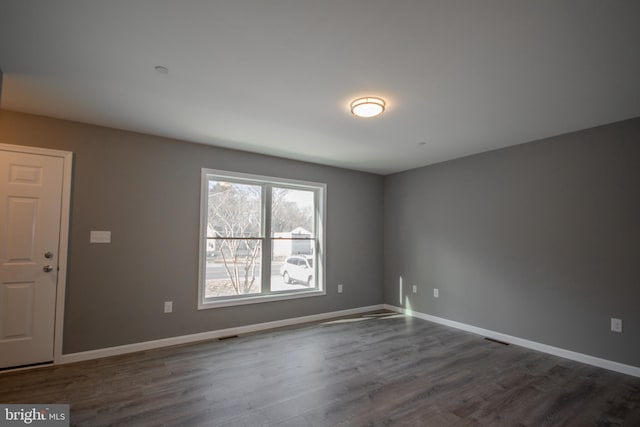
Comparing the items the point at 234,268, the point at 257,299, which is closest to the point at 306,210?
the point at 234,268

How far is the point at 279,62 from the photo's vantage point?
87.3 inches

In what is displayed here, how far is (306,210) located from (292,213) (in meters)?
0.29

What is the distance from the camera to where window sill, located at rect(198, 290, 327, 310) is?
13.2 feet

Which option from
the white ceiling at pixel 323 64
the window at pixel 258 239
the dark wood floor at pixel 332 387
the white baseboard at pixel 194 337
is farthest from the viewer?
the window at pixel 258 239

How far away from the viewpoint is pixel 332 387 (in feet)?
8.83

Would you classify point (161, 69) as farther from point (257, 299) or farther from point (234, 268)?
point (257, 299)

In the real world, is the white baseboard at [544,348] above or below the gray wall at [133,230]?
below

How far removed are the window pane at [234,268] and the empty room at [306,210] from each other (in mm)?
29

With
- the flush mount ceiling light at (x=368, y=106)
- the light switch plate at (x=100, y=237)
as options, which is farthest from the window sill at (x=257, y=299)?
the flush mount ceiling light at (x=368, y=106)

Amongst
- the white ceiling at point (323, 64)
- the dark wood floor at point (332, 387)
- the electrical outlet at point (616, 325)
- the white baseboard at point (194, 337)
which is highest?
the white ceiling at point (323, 64)

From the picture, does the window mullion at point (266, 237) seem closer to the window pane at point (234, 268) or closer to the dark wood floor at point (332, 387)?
the window pane at point (234, 268)

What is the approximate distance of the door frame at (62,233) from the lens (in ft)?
10.2

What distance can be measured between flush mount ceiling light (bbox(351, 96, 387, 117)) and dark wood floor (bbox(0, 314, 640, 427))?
2518 mm

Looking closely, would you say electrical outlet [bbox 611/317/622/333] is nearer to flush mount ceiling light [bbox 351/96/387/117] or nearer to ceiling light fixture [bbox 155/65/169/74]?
flush mount ceiling light [bbox 351/96/387/117]
